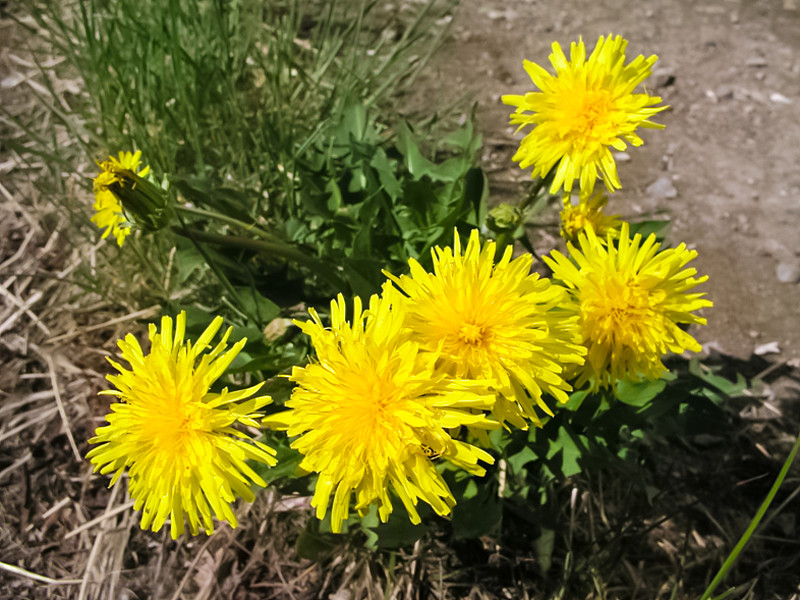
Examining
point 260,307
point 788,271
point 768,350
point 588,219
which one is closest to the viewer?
point 588,219

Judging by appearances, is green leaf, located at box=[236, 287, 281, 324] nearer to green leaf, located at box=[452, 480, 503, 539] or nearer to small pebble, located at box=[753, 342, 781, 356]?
green leaf, located at box=[452, 480, 503, 539]

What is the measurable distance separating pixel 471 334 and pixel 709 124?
268cm

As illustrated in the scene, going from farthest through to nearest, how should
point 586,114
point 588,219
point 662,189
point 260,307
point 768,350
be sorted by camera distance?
point 662,189 → point 768,350 → point 260,307 → point 588,219 → point 586,114

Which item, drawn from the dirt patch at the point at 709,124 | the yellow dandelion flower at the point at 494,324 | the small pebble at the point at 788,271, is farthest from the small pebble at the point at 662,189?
the yellow dandelion flower at the point at 494,324

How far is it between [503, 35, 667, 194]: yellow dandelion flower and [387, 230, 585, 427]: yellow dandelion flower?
0.43 m

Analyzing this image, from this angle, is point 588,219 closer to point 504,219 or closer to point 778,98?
point 504,219

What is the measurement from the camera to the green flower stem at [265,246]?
1752mm

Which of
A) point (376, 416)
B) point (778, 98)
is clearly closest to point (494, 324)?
point (376, 416)

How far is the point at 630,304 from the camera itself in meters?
1.54

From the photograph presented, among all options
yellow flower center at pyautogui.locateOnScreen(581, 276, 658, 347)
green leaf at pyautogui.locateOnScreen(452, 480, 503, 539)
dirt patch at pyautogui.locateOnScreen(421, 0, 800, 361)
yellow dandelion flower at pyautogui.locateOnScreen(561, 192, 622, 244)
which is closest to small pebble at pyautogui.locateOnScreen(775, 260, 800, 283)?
dirt patch at pyautogui.locateOnScreen(421, 0, 800, 361)

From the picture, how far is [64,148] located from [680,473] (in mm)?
2992

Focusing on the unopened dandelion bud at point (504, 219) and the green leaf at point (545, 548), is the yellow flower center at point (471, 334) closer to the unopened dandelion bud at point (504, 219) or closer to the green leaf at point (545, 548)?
the unopened dandelion bud at point (504, 219)

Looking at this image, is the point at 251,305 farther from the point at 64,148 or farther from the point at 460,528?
the point at 64,148

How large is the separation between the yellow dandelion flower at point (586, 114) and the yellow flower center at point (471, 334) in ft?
1.76
